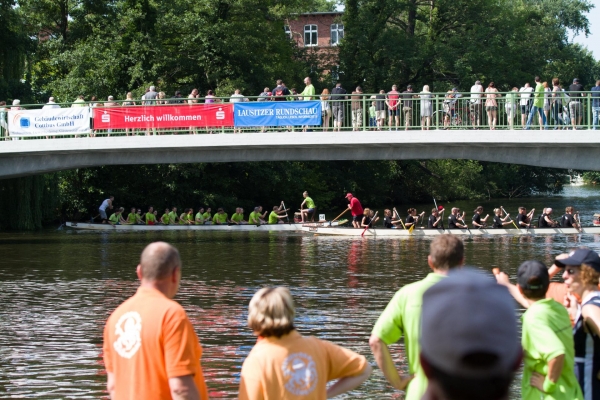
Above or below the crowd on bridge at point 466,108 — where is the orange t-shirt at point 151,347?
below

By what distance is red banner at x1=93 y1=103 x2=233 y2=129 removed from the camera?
26.6 meters

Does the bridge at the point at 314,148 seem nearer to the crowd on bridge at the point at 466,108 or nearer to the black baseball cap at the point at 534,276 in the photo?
the crowd on bridge at the point at 466,108

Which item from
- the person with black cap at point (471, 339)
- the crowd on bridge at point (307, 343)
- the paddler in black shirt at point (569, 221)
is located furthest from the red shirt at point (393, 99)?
the person with black cap at point (471, 339)

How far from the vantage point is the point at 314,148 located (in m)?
27.5

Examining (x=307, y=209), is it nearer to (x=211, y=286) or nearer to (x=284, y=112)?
(x=284, y=112)

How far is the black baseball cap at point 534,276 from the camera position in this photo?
503 cm

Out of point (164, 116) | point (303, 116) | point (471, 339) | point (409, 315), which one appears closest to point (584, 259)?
point (409, 315)

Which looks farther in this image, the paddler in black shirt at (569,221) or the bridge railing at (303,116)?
the paddler in black shirt at (569,221)

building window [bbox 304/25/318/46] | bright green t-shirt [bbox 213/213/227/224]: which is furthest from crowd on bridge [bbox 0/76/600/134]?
building window [bbox 304/25/318/46]

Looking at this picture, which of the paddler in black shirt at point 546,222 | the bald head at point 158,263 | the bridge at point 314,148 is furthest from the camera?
the paddler in black shirt at point 546,222

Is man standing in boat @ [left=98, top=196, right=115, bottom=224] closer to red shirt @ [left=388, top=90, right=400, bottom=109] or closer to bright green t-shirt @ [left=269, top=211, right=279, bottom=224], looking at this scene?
bright green t-shirt @ [left=269, top=211, right=279, bottom=224]

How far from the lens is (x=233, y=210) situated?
4494 centimetres

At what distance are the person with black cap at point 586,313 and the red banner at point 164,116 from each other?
21.6 metres

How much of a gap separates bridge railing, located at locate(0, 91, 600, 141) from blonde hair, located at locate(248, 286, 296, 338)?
70.5 ft
